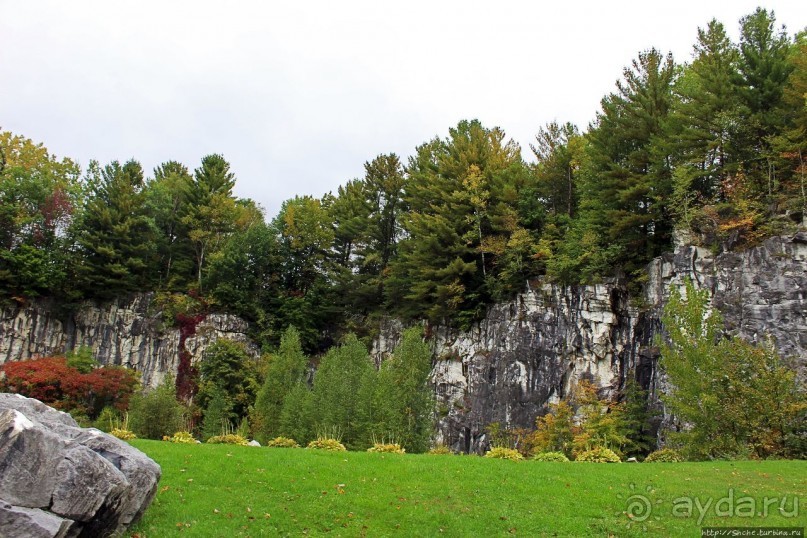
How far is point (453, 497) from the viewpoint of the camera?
11.3 metres

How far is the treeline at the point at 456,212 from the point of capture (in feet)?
81.0

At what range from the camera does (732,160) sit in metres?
25.2

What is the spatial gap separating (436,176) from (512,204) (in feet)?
18.4

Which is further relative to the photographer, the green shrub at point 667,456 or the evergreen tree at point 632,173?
the evergreen tree at point 632,173

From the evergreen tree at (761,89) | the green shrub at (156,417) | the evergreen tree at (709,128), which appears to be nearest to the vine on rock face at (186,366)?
the green shrub at (156,417)

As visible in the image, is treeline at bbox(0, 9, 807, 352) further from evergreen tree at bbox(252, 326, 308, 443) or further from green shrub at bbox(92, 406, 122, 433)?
green shrub at bbox(92, 406, 122, 433)

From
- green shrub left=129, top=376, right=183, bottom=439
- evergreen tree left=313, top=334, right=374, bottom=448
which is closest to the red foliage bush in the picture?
green shrub left=129, top=376, right=183, bottom=439

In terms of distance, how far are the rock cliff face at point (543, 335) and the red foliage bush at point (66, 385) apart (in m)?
5.40

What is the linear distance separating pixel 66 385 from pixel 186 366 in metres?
8.06

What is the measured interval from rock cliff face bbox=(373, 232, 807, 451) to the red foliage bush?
62.2 ft

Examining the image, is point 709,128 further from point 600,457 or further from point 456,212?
point 600,457

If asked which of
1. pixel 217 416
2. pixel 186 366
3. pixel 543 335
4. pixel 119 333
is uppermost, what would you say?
pixel 543 335

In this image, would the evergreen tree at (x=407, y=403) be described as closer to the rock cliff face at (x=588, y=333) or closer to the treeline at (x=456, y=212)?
the rock cliff face at (x=588, y=333)

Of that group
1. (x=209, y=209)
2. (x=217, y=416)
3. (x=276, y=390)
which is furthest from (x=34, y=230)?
(x=276, y=390)
